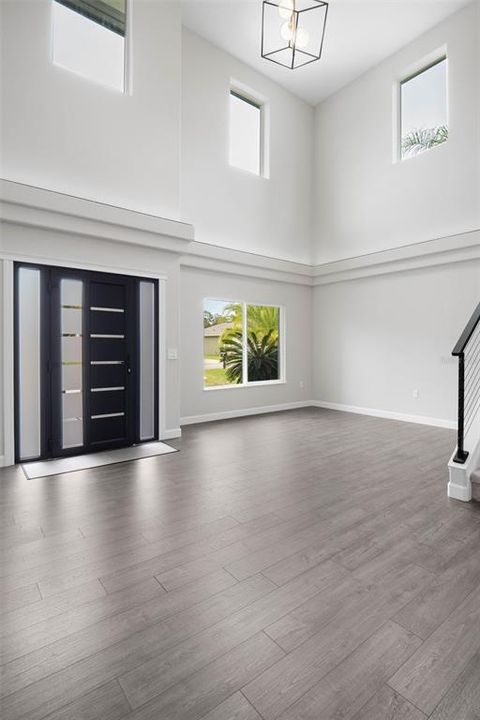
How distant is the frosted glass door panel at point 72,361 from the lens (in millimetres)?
4492

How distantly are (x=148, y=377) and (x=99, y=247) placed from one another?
180 cm

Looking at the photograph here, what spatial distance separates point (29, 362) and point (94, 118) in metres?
3.10

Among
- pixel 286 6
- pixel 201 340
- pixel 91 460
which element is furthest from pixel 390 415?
pixel 286 6

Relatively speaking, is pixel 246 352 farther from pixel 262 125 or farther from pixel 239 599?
pixel 239 599

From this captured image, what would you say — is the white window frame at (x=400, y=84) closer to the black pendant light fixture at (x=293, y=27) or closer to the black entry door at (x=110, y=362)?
the black pendant light fixture at (x=293, y=27)

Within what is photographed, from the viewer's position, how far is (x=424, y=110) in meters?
6.51

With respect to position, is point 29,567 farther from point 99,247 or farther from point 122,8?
point 122,8

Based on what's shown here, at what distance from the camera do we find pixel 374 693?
1.40 m

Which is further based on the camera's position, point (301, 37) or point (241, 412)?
point (241, 412)

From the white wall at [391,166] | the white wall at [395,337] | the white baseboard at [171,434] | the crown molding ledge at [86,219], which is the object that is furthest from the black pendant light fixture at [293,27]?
the white baseboard at [171,434]

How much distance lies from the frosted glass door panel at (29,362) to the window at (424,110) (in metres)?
6.57

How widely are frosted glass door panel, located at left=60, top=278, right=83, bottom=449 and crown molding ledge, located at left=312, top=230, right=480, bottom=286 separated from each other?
199 inches

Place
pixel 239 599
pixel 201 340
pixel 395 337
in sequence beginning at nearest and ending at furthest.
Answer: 1. pixel 239 599
2. pixel 201 340
3. pixel 395 337

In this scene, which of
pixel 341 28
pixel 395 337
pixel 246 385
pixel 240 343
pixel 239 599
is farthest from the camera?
pixel 240 343
